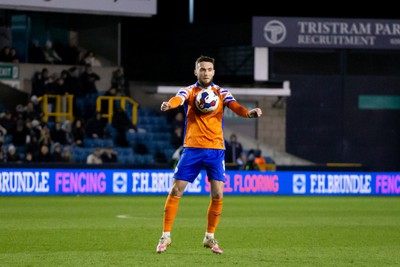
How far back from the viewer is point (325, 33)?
35.2m

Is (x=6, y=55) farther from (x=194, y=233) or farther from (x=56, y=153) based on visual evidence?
(x=194, y=233)

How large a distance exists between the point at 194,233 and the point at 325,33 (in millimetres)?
21822

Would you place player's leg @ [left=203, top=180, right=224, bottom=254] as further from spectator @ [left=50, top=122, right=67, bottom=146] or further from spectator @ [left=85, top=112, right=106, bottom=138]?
spectator @ [left=85, top=112, right=106, bottom=138]

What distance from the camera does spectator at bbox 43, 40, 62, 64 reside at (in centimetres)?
3269

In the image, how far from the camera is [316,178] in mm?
28531

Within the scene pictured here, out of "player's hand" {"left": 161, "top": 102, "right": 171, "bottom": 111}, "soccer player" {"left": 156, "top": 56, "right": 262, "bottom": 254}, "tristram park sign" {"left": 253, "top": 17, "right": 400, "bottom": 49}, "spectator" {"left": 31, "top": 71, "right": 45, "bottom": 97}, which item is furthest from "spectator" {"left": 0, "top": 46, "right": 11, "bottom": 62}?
"player's hand" {"left": 161, "top": 102, "right": 171, "bottom": 111}

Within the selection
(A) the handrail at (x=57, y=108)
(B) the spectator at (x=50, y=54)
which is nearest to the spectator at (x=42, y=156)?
(A) the handrail at (x=57, y=108)

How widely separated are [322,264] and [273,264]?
499 millimetres

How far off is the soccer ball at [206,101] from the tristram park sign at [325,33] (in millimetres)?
23288

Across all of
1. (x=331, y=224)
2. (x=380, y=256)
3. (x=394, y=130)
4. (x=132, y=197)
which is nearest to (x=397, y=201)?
(x=132, y=197)

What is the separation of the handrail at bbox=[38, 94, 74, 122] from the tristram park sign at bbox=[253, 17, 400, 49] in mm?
7270

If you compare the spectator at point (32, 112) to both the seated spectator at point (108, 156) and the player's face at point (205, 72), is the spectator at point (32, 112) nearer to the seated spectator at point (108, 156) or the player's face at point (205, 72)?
the seated spectator at point (108, 156)

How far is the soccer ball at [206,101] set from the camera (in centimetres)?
1123

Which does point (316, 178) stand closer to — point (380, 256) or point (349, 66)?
point (349, 66)
